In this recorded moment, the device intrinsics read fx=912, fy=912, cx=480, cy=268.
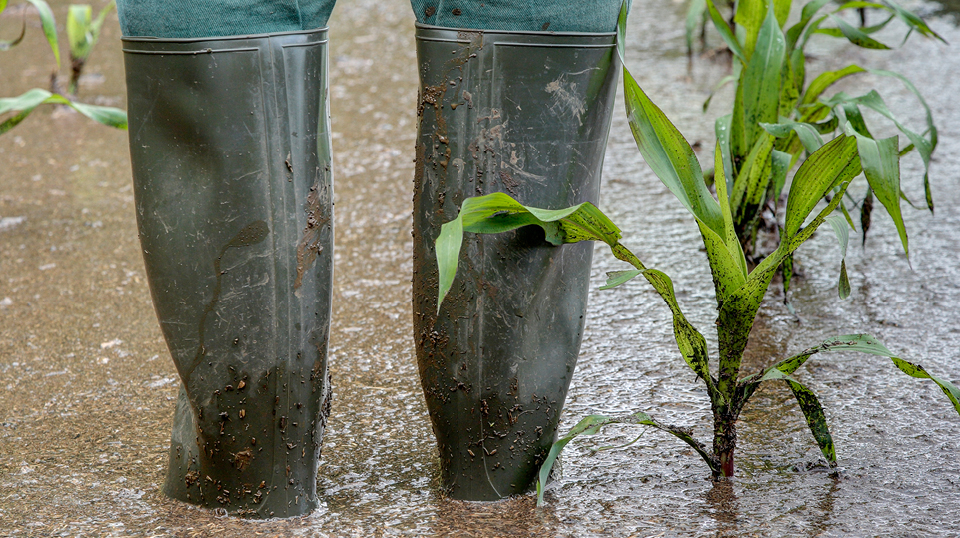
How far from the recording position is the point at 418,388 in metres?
1.41

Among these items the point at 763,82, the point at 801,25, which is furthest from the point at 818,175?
the point at 801,25

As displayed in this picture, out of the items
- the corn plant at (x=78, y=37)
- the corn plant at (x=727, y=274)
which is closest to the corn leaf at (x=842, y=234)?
the corn plant at (x=727, y=274)

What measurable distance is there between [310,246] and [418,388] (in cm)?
45

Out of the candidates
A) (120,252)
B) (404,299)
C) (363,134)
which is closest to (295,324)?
(404,299)

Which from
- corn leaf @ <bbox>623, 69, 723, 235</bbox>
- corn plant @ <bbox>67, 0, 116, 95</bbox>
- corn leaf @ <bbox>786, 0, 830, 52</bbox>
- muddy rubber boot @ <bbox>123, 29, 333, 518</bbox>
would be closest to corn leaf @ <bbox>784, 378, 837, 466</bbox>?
corn leaf @ <bbox>623, 69, 723, 235</bbox>

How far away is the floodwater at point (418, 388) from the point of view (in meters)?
1.05

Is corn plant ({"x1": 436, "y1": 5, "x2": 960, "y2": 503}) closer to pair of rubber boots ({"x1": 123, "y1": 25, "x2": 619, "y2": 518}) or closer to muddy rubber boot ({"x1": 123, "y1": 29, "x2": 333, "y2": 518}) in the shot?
pair of rubber boots ({"x1": 123, "y1": 25, "x2": 619, "y2": 518})

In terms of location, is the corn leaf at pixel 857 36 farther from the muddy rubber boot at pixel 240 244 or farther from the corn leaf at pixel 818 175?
the muddy rubber boot at pixel 240 244

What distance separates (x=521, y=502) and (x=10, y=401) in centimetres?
80

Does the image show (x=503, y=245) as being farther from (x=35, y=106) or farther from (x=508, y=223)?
(x=35, y=106)

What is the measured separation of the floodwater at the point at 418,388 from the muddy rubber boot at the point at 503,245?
90mm

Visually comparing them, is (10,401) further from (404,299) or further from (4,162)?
(4,162)

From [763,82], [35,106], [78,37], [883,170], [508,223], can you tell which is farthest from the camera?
[78,37]

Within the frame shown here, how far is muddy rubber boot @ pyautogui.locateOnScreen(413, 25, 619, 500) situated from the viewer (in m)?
0.99
